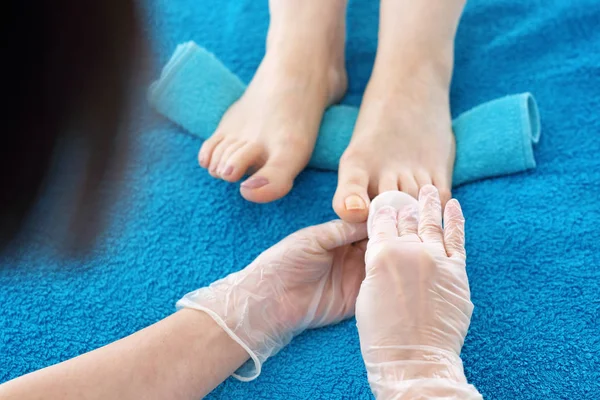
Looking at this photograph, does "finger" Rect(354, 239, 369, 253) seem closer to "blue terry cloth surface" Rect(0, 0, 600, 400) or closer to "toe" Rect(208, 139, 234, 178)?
"blue terry cloth surface" Rect(0, 0, 600, 400)

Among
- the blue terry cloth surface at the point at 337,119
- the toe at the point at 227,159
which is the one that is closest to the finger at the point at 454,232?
the blue terry cloth surface at the point at 337,119

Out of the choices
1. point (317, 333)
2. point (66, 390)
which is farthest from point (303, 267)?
point (66, 390)

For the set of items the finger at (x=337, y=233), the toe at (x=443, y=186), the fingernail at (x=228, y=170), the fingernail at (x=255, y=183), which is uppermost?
the fingernail at (x=228, y=170)

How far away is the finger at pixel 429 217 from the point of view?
0.66m

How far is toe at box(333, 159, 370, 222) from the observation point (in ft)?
2.45

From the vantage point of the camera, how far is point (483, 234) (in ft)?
2.73

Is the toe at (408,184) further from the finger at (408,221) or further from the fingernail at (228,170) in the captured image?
the fingernail at (228,170)

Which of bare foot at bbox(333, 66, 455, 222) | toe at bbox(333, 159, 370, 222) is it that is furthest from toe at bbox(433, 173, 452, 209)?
toe at bbox(333, 159, 370, 222)

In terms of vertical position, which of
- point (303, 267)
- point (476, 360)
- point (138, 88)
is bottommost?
point (476, 360)

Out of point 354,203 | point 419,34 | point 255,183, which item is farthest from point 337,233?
point 419,34

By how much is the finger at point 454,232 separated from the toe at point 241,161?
319 mm

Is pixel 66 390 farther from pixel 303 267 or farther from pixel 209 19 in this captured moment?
pixel 209 19

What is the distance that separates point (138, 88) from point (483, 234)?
647 mm

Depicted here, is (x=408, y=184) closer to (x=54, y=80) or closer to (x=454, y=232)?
(x=454, y=232)
